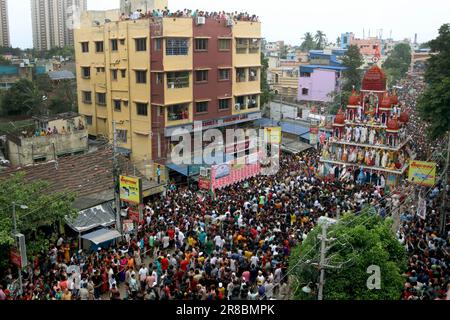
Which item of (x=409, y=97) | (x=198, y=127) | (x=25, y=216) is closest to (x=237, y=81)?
(x=198, y=127)

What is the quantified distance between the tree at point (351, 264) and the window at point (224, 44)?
949 inches

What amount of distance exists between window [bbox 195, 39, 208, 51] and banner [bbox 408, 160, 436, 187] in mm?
17483

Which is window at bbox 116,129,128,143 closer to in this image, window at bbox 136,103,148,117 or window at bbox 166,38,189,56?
window at bbox 136,103,148,117

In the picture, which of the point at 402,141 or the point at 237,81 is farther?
the point at 237,81

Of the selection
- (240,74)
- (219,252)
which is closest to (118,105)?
(240,74)

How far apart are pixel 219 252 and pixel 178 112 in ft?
56.5

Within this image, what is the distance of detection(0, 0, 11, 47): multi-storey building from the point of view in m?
77.4

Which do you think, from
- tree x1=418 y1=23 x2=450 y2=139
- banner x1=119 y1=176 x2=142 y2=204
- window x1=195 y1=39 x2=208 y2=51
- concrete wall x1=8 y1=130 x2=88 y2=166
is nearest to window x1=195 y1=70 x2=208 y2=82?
window x1=195 y1=39 x2=208 y2=51

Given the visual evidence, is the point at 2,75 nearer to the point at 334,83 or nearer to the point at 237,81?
the point at 237,81

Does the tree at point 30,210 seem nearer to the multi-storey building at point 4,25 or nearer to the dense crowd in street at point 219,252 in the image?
the dense crowd in street at point 219,252

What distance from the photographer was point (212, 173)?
25078 mm

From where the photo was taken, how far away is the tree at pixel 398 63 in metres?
77.9

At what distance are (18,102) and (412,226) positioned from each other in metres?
33.9

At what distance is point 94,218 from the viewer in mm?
19844
